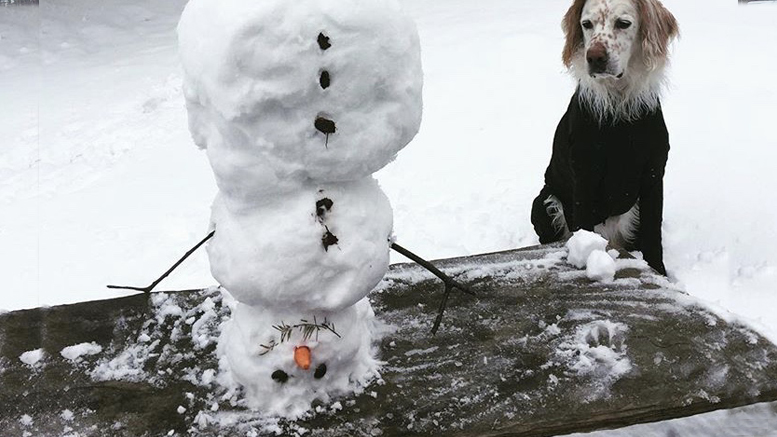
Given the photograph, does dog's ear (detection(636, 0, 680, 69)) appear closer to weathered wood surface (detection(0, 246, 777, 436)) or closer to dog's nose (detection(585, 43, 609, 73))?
dog's nose (detection(585, 43, 609, 73))

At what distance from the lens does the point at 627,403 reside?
167 cm

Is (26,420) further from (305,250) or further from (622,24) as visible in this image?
(622,24)

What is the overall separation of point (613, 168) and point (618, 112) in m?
0.18

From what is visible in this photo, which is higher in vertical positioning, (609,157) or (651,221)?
(609,157)

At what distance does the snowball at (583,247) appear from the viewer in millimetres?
2160

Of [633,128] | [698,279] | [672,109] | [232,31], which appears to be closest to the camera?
[232,31]

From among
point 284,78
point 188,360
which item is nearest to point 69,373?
point 188,360

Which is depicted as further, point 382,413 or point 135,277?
point 135,277

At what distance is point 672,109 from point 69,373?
333 cm

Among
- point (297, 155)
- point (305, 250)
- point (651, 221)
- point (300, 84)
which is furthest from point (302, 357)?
point (651, 221)

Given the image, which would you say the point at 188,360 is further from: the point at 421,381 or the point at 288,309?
the point at 421,381

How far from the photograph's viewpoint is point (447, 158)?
3.85 metres

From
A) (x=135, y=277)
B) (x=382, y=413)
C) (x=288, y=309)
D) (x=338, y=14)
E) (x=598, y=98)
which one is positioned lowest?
(x=135, y=277)

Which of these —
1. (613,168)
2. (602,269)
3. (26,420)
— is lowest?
(26,420)
